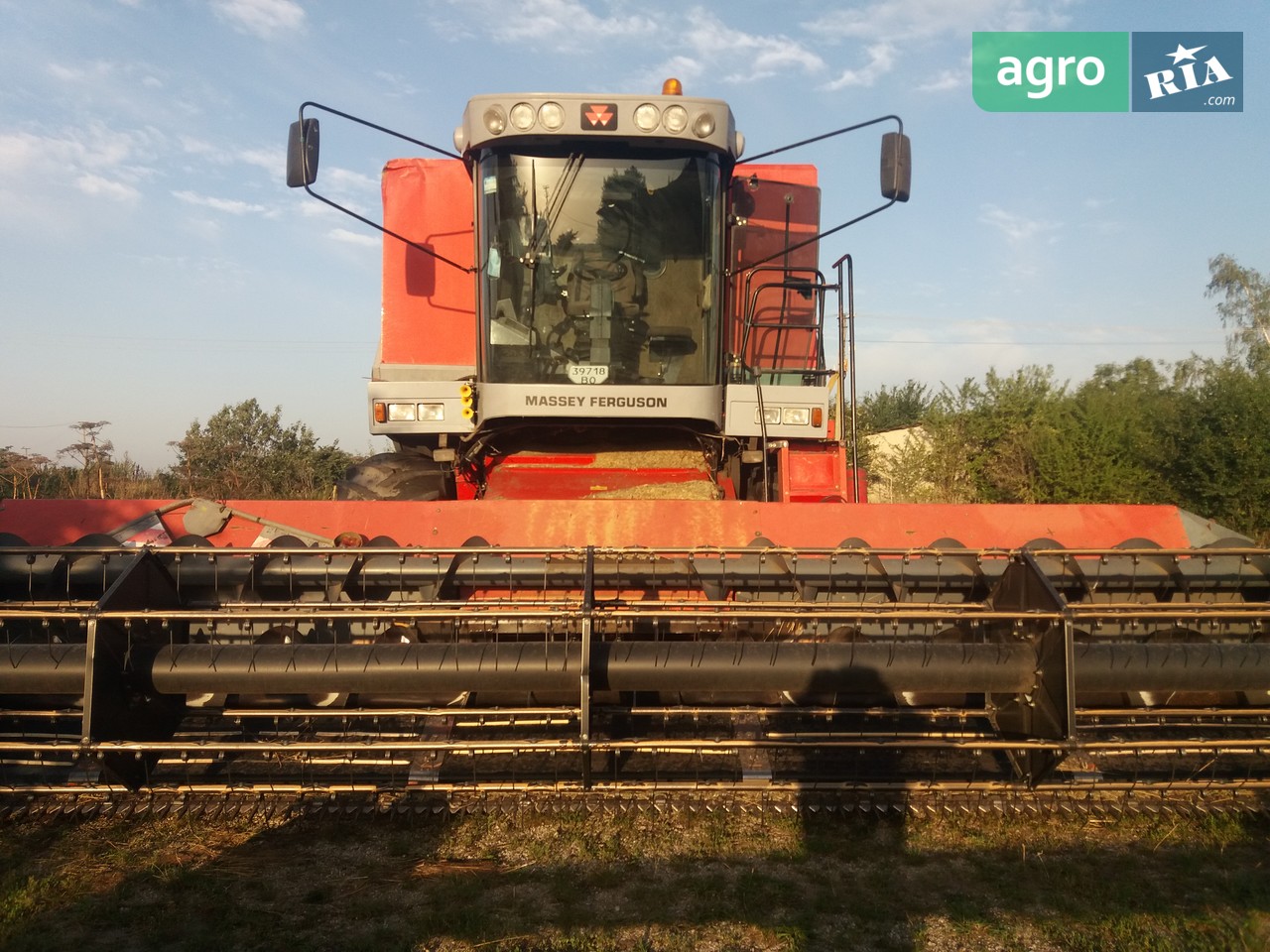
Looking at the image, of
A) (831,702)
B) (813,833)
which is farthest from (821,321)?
(813,833)

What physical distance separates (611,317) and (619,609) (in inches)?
111

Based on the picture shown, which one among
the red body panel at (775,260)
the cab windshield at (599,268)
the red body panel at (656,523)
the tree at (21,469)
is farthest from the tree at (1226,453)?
the tree at (21,469)

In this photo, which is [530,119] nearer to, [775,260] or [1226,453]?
[775,260]

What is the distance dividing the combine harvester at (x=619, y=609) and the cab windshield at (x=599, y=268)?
18 millimetres

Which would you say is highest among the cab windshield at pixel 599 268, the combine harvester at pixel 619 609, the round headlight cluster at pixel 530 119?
the round headlight cluster at pixel 530 119

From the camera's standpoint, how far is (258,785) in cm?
303

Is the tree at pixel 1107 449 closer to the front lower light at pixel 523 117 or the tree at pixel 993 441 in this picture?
the tree at pixel 993 441

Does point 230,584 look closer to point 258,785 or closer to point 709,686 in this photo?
point 258,785

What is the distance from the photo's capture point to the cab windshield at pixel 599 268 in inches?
205

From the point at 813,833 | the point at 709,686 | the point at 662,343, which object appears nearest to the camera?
the point at 709,686

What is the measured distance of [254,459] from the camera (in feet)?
49.6

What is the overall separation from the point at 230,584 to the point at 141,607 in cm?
43

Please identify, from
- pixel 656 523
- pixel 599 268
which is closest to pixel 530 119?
pixel 599 268

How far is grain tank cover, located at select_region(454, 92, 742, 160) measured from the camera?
504 centimetres
